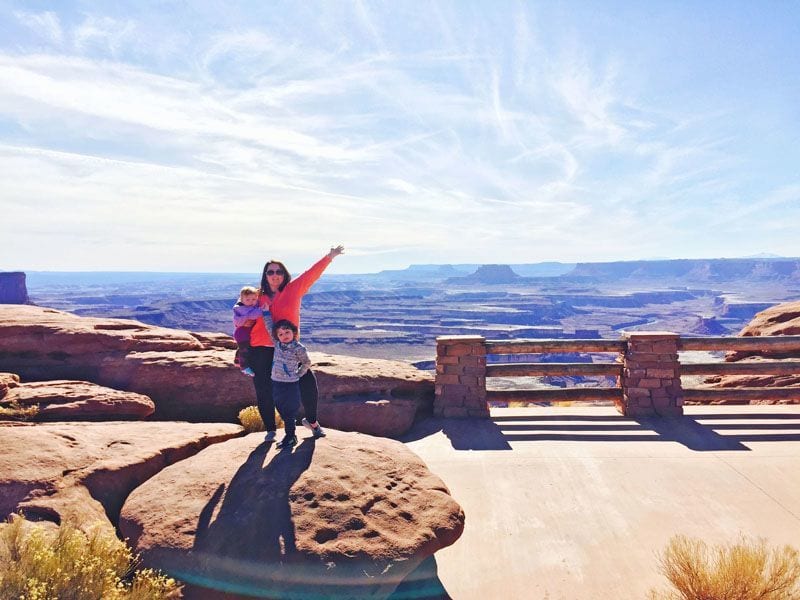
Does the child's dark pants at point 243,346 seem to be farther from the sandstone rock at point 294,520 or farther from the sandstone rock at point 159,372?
the sandstone rock at point 159,372

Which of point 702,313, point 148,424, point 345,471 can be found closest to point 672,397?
point 345,471

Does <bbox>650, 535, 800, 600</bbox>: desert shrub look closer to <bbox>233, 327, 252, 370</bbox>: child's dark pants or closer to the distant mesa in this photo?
<bbox>233, 327, 252, 370</bbox>: child's dark pants

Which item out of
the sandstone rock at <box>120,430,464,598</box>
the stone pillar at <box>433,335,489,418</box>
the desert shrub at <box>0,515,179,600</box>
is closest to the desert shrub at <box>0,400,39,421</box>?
the sandstone rock at <box>120,430,464,598</box>

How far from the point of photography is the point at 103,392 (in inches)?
249

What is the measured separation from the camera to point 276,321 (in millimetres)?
4773

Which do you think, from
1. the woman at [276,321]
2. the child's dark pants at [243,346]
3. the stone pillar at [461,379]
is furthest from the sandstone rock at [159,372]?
the child's dark pants at [243,346]

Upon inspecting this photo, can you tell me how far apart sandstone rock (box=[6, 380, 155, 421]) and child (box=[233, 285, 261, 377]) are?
2.25 m

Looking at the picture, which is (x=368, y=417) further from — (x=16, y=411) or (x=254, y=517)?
(x=16, y=411)

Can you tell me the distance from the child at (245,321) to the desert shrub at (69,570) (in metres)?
2.07

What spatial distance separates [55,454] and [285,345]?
2106 millimetres

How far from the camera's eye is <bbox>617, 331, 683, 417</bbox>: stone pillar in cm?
754

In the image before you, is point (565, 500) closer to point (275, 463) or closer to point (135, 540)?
point (275, 463)

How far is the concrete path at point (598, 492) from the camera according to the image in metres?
3.78

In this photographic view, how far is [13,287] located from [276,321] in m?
141
